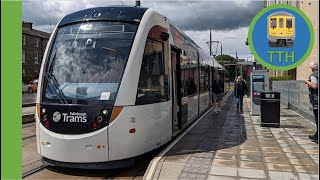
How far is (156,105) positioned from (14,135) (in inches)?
125

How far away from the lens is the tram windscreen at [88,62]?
6832 mm

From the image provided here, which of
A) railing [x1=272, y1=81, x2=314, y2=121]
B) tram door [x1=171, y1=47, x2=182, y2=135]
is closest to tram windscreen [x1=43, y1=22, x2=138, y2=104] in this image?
tram door [x1=171, y1=47, x2=182, y2=135]

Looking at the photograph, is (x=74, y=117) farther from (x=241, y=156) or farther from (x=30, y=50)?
(x=30, y=50)

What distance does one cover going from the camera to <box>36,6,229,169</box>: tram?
6.58 meters

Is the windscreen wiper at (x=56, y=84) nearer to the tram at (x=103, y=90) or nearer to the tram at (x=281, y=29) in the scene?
the tram at (x=103, y=90)

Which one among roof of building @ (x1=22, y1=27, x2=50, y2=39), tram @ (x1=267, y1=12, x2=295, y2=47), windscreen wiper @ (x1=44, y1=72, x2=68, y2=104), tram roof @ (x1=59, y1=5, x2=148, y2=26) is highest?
roof of building @ (x1=22, y1=27, x2=50, y2=39)

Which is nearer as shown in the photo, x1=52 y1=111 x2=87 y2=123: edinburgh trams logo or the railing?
x1=52 y1=111 x2=87 y2=123: edinburgh trams logo

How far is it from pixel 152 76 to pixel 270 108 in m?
5.42

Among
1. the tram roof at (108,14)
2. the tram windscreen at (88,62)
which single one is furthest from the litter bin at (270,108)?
the tram windscreen at (88,62)

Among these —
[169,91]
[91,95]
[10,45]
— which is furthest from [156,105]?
[10,45]

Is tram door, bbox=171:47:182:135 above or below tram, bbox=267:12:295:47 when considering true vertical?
below

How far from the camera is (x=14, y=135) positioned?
5.11 m

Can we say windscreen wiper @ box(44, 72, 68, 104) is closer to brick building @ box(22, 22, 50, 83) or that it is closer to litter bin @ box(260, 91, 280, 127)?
litter bin @ box(260, 91, 280, 127)

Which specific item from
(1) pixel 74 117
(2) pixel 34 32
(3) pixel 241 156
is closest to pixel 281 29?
(3) pixel 241 156
